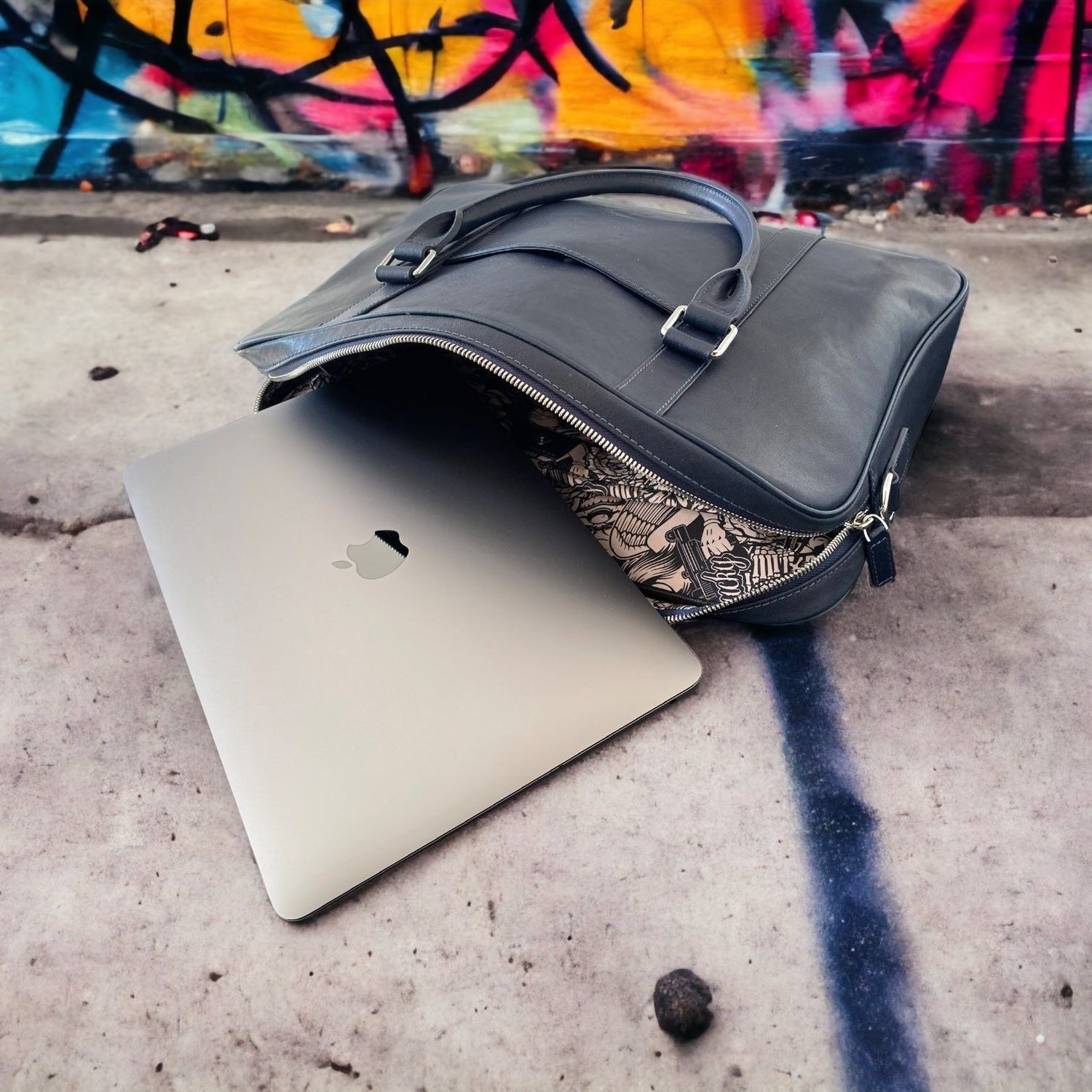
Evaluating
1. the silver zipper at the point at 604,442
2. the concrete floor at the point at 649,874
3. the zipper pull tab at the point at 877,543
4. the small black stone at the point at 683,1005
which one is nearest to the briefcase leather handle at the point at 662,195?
the silver zipper at the point at 604,442

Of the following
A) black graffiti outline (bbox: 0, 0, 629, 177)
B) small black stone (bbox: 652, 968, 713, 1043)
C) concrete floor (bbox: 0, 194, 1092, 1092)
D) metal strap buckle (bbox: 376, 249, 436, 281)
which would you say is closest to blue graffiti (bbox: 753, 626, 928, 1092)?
concrete floor (bbox: 0, 194, 1092, 1092)

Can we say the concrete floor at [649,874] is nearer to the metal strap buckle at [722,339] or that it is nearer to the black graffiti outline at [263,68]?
the metal strap buckle at [722,339]

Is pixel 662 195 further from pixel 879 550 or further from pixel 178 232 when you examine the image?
pixel 178 232

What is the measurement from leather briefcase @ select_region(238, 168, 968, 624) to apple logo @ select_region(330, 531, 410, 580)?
8.1 inches

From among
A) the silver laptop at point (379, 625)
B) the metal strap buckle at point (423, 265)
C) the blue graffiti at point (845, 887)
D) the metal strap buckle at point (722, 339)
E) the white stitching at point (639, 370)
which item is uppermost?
the metal strap buckle at point (423, 265)

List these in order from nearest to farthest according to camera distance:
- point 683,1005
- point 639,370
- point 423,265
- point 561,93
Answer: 1. point 683,1005
2. point 639,370
3. point 423,265
4. point 561,93

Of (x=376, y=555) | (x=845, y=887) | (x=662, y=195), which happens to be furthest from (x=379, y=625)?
(x=662, y=195)

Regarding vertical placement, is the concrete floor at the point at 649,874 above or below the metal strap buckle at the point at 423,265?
below

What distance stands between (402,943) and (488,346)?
0.57 m

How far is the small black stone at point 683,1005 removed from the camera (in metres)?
0.81

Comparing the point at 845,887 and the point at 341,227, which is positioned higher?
the point at 341,227

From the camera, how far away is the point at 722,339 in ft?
3.11

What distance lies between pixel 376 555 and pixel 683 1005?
543 millimetres

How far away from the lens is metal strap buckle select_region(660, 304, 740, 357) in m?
0.94
